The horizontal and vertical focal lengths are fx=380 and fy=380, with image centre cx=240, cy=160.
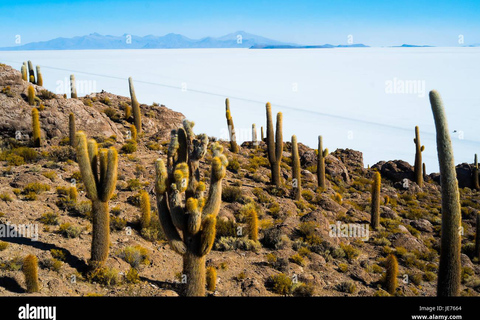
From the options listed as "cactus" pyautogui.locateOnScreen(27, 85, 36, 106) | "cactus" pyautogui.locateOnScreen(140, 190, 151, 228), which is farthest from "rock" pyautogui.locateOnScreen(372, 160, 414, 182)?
"cactus" pyautogui.locateOnScreen(27, 85, 36, 106)

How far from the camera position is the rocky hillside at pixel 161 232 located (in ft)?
34.8

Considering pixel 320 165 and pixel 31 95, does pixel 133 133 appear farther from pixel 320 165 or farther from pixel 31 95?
pixel 320 165

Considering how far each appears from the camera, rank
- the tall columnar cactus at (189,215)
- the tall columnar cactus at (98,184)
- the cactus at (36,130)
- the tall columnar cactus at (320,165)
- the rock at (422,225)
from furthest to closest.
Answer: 1. the tall columnar cactus at (320,165)
2. the rock at (422,225)
3. the cactus at (36,130)
4. the tall columnar cactus at (98,184)
5. the tall columnar cactus at (189,215)

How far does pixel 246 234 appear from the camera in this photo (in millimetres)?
14266

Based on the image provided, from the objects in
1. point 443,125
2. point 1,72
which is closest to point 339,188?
point 443,125

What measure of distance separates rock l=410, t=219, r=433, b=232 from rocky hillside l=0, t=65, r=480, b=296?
0.08 metres

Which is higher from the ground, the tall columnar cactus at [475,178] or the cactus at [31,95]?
the cactus at [31,95]

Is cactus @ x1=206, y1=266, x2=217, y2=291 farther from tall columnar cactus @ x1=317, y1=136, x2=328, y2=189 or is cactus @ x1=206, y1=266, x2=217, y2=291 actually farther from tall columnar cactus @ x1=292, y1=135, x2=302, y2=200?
tall columnar cactus @ x1=317, y1=136, x2=328, y2=189

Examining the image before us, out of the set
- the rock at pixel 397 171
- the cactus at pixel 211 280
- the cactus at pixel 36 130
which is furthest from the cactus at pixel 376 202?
the cactus at pixel 36 130

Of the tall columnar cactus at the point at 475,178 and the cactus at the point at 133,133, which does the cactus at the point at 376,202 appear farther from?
the tall columnar cactus at the point at 475,178

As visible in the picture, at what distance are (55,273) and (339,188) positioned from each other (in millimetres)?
21054

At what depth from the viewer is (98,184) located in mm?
10359

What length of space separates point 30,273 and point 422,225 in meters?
19.3

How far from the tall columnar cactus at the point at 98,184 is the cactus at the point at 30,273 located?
1.62m
